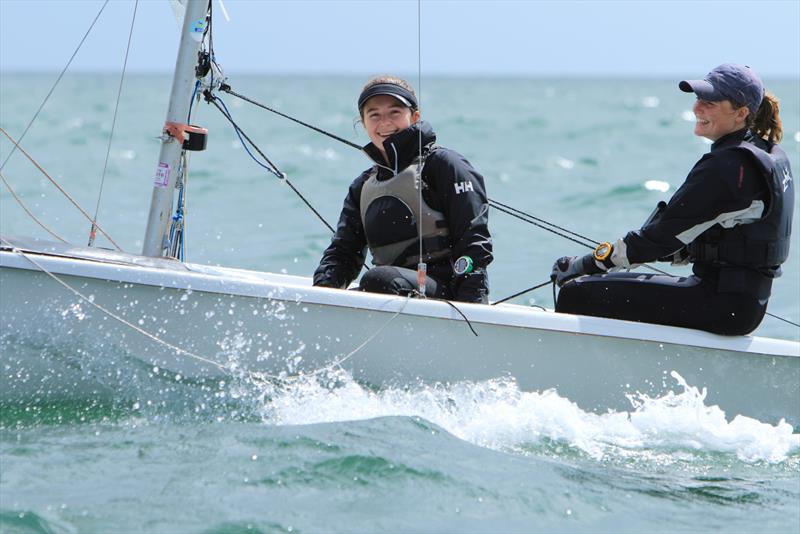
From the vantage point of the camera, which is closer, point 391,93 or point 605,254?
point 605,254

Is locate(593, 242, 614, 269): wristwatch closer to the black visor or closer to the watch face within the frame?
the watch face

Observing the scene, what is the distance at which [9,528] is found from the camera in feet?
9.61

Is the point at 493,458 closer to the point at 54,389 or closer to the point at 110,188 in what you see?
the point at 54,389

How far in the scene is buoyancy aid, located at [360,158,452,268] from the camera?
13.0 ft

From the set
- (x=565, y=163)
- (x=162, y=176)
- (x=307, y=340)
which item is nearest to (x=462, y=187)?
(x=307, y=340)

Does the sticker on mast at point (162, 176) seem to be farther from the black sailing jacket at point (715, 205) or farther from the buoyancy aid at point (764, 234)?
the buoyancy aid at point (764, 234)

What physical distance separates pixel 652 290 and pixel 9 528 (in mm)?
2208

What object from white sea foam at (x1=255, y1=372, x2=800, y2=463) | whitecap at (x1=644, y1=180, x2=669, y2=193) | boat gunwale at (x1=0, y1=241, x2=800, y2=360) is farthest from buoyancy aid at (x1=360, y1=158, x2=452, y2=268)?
whitecap at (x1=644, y1=180, x2=669, y2=193)

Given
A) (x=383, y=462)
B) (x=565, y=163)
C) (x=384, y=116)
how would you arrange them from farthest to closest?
(x=565, y=163) → (x=384, y=116) → (x=383, y=462)

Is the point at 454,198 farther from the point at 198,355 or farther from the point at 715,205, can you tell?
the point at 198,355

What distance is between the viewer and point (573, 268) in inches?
157

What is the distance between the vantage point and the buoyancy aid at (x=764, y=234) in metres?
3.71

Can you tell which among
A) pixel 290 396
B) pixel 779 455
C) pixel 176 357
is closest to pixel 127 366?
pixel 176 357

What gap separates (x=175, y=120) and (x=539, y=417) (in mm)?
1703
